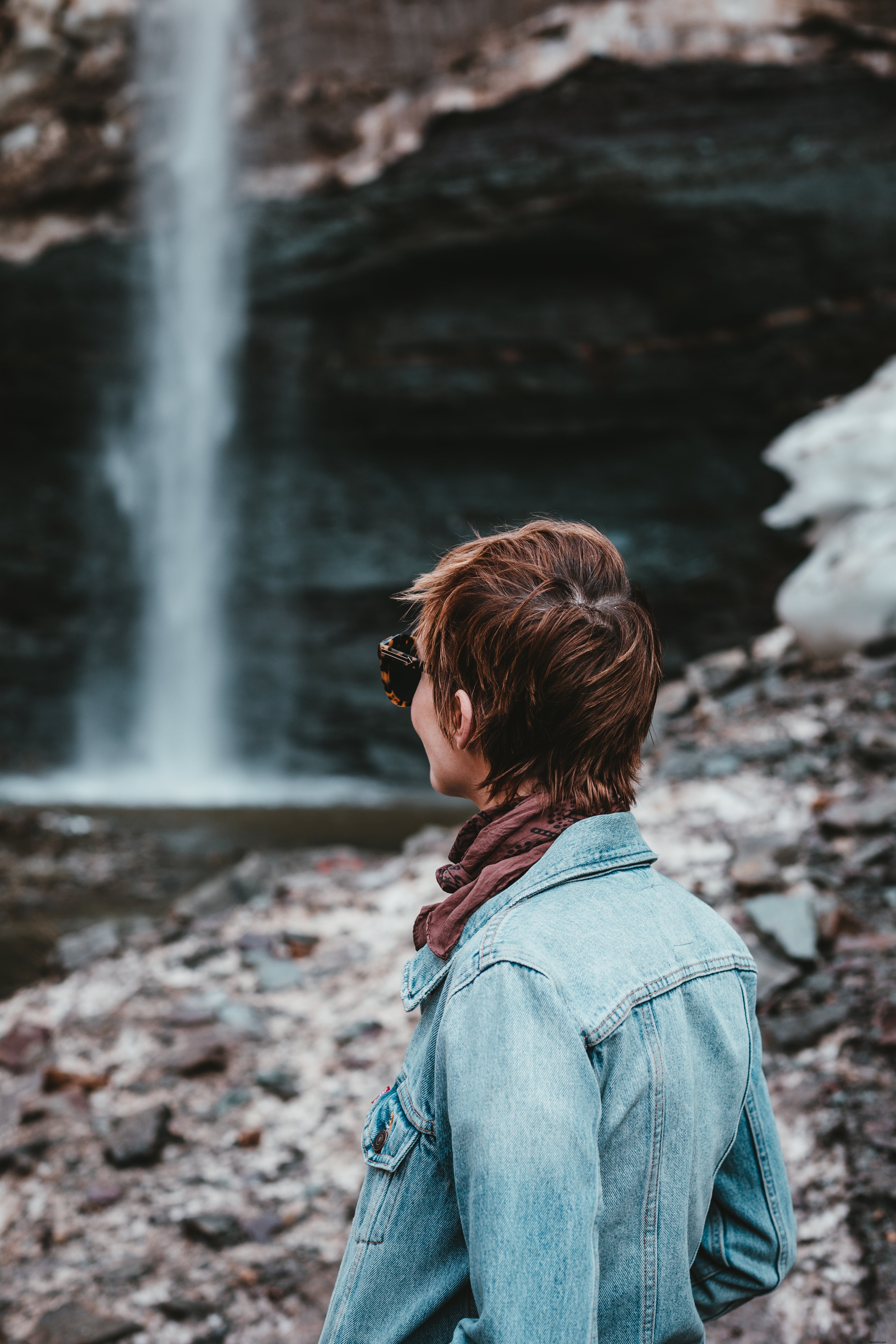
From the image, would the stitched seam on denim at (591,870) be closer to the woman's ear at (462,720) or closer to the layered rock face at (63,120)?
the woman's ear at (462,720)

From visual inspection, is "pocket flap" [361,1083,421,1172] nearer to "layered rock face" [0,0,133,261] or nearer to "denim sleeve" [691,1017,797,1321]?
"denim sleeve" [691,1017,797,1321]

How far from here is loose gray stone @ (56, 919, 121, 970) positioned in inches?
187

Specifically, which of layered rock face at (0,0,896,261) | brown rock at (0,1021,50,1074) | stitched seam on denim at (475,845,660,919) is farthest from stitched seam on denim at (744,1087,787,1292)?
layered rock face at (0,0,896,261)

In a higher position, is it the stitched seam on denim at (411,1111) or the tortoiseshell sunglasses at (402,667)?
the tortoiseshell sunglasses at (402,667)

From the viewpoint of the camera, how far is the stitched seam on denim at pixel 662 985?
35.1 inches

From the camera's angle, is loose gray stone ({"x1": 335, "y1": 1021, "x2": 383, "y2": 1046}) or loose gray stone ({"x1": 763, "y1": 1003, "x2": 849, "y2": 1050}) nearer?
loose gray stone ({"x1": 763, "y1": 1003, "x2": 849, "y2": 1050})

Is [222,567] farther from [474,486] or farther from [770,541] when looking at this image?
[770,541]

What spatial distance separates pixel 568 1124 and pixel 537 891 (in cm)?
23

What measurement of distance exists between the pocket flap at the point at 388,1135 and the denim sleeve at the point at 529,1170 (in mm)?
139


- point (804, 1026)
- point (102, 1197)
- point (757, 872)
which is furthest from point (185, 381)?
point (804, 1026)

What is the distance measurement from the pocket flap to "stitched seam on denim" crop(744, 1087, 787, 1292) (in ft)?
1.37

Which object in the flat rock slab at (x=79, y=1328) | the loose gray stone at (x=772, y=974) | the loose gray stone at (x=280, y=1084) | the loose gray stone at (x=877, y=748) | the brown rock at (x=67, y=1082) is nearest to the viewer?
the flat rock slab at (x=79, y=1328)

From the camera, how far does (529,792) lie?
108cm

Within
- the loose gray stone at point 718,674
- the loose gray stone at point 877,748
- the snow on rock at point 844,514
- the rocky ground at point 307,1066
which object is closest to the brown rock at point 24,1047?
the rocky ground at point 307,1066
